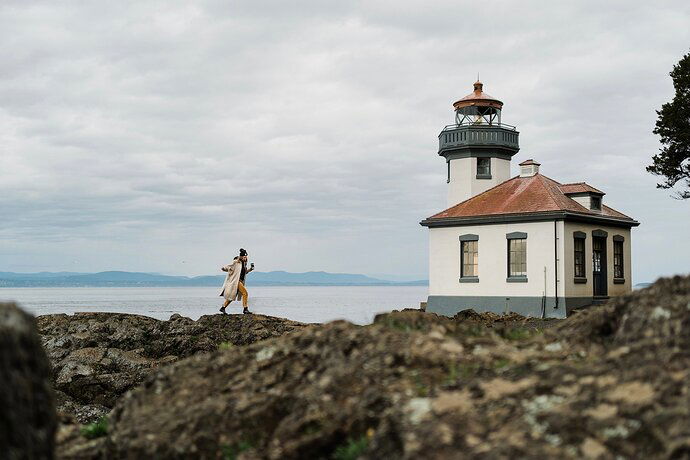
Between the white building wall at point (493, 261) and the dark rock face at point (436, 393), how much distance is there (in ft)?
95.1

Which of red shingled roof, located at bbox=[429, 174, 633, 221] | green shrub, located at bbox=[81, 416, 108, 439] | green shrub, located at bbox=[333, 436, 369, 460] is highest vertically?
red shingled roof, located at bbox=[429, 174, 633, 221]

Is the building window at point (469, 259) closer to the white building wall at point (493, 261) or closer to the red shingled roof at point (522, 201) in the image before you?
the white building wall at point (493, 261)

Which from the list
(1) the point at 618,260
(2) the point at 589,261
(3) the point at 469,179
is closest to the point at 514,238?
(2) the point at 589,261

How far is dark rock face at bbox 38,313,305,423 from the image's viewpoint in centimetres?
1884

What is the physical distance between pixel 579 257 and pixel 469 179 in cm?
741

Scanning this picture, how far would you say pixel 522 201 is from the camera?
3488 cm

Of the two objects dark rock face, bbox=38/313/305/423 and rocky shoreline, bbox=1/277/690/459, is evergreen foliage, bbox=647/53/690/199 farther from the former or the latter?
rocky shoreline, bbox=1/277/690/459

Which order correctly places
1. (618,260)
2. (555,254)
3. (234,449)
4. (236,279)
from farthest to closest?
1. (618,260)
2. (555,254)
3. (236,279)
4. (234,449)

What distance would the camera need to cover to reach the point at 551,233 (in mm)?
33094

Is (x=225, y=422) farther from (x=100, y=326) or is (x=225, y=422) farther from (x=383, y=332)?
(x=100, y=326)

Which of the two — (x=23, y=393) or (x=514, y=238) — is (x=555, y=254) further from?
(x=23, y=393)

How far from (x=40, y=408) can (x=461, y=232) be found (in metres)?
33.2

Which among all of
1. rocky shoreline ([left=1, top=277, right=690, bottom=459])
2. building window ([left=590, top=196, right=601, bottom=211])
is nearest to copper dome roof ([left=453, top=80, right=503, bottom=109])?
building window ([left=590, top=196, right=601, bottom=211])

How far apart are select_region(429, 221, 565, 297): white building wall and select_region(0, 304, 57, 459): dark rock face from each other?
31157mm
